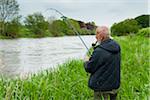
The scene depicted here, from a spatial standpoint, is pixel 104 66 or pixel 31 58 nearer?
pixel 104 66

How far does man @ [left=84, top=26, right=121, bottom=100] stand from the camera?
5.73m

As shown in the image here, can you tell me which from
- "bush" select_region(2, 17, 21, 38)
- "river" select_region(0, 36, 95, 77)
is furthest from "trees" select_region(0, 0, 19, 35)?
"river" select_region(0, 36, 95, 77)

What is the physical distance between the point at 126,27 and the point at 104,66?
51.0m

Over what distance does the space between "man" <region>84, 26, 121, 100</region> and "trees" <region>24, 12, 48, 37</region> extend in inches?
2998

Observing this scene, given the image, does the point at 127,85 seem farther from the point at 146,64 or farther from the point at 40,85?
the point at 146,64

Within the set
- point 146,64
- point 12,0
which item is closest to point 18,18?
point 12,0

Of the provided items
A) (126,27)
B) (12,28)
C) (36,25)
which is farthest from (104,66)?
(36,25)

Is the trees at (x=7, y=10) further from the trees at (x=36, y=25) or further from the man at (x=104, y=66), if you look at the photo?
the man at (x=104, y=66)

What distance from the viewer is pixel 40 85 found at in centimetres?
707

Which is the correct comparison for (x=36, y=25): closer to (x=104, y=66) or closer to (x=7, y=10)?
(x=7, y=10)

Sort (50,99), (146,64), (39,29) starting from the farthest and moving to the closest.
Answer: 1. (39,29)
2. (146,64)
3. (50,99)

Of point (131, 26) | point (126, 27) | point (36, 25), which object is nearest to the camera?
point (131, 26)

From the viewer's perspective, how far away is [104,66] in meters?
5.81

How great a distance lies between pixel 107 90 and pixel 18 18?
220 feet
